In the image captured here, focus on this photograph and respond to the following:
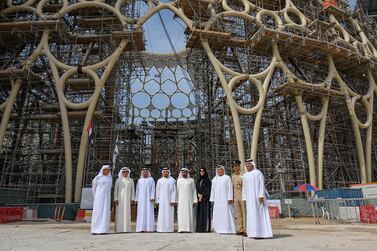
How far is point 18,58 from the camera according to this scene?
2417 cm

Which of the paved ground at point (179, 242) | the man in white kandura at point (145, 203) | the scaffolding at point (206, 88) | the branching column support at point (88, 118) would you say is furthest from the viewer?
the scaffolding at point (206, 88)

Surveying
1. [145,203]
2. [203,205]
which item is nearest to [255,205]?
[203,205]

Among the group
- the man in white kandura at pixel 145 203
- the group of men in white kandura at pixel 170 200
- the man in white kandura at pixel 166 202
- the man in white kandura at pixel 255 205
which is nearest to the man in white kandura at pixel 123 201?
the group of men in white kandura at pixel 170 200

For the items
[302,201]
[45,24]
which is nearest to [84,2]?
[45,24]

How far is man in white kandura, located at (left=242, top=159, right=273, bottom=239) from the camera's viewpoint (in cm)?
737

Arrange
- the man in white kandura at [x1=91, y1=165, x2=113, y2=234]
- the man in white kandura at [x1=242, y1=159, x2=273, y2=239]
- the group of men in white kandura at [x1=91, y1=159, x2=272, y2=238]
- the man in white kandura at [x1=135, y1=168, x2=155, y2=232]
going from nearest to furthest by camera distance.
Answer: the man in white kandura at [x1=242, y1=159, x2=273, y2=239] → the group of men in white kandura at [x1=91, y1=159, x2=272, y2=238] → the man in white kandura at [x1=91, y1=165, x2=113, y2=234] → the man in white kandura at [x1=135, y1=168, x2=155, y2=232]

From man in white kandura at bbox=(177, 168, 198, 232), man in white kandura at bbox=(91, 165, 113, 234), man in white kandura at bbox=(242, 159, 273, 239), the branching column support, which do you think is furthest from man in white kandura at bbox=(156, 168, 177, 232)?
the branching column support

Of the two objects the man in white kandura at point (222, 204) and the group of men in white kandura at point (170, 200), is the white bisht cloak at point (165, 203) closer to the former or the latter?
the group of men in white kandura at point (170, 200)

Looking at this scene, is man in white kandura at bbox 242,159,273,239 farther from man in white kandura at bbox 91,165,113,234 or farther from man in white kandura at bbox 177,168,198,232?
man in white kandura at bbox 91,165,113,234

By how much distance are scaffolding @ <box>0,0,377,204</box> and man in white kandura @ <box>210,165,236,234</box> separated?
11.9 m

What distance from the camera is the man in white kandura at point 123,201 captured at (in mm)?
9320

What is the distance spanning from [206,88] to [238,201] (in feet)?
58.3

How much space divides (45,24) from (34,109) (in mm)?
6569

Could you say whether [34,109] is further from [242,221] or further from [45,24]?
[242,221]
